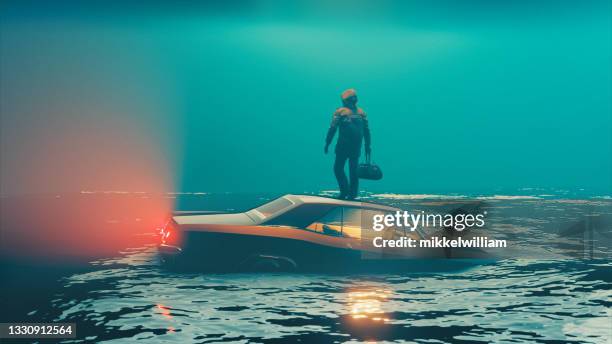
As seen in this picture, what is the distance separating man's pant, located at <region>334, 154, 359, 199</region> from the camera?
41.1ft

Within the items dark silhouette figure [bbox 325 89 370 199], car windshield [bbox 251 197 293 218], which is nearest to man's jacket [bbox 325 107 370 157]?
dark silhouette figure [bbox 325 89 370 199]

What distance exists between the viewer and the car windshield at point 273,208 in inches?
379

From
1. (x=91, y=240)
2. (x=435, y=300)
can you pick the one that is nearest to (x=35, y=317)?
(x=435, y=300)

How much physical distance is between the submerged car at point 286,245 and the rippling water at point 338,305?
22 centimetres

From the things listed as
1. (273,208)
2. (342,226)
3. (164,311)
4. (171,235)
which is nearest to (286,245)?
(273,208)

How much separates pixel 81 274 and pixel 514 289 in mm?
5370

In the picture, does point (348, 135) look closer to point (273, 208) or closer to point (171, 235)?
point (273, 208)

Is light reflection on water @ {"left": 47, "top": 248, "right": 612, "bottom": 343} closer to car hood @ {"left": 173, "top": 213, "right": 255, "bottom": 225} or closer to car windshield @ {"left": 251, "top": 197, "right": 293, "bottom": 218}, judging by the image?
car hood @ {"left": 173, "top": 213, "right": 255, "bottom": 225}

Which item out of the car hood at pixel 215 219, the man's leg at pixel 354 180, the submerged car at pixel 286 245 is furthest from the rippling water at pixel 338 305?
the man's leg at pixel 354 180

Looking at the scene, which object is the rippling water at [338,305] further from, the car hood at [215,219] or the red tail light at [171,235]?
the car hood at [215,219]

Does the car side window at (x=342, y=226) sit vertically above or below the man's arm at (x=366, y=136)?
below

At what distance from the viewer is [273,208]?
32.3 feet

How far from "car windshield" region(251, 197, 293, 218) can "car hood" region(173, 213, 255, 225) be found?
200 millimetres

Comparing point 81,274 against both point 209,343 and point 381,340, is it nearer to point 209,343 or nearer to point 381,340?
point 209,343
